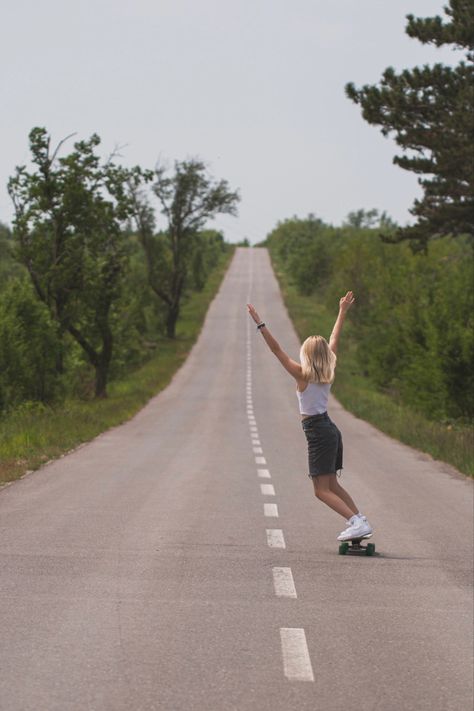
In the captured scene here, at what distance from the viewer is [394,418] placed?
30.8m

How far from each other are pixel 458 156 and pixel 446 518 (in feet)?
58.9

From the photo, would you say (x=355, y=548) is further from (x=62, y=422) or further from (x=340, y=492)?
(x=62, y=422)

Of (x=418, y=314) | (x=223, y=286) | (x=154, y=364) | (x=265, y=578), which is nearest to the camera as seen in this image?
(x=265, y=578)

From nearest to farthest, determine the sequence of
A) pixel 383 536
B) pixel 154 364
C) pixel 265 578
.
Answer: pixel 265 578
pixel 383 536
pixel 154 364

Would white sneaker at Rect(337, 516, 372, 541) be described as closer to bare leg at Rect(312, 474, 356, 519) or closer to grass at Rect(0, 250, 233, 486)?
bare leg at Rect(312, 474, 356, 519)

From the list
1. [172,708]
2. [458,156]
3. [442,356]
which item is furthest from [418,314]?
[172,708]

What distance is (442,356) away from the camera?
32000 mm

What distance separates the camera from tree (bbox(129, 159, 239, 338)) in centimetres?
6938

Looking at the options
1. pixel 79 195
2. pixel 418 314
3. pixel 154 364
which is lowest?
pixel 154 364

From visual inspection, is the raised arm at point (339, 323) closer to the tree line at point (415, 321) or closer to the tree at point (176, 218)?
the tree line at point (415, 321)

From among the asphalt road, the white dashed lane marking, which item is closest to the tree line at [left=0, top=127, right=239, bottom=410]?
the asphalt road

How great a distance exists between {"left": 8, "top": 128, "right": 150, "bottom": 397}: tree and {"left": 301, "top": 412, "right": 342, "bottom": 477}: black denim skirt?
88.6 feet

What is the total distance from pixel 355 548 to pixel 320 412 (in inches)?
51.3

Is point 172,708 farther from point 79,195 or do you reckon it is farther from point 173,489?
point 79,195
